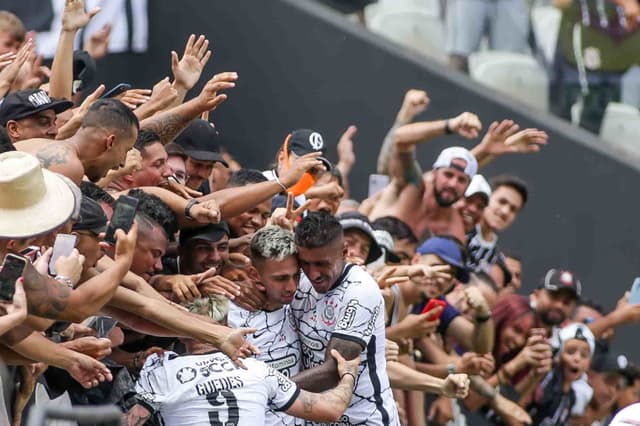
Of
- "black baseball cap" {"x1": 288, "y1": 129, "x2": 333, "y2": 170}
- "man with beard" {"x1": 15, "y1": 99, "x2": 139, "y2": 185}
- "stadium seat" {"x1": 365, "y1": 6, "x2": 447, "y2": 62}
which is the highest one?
"man with beard" {"x1": 15, "y1": 99, "x2": 139, "y2": 185}

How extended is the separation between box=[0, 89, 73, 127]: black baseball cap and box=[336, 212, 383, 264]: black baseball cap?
2026 millimetres

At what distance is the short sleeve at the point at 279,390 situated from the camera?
7.58 metres

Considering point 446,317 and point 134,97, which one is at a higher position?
point 134,97

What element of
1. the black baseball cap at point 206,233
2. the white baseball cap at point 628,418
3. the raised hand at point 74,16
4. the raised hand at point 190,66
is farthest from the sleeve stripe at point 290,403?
the raised hand at point 74,16

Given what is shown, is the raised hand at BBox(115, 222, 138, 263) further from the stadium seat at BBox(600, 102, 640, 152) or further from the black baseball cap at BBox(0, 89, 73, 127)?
the stadium seat at BBox(600, 102, 640, 152)

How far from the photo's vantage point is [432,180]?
38.7 ft

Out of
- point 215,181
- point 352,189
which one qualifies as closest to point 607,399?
point 352,189

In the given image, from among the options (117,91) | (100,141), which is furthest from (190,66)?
(100,141)

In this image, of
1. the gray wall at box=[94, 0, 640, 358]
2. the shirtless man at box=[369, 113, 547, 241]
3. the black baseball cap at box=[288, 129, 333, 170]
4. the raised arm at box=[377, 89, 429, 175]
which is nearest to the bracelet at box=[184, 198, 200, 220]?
the black baseball cap at box=[288, 129, 333, 170]

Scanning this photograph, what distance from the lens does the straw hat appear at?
6.62 m

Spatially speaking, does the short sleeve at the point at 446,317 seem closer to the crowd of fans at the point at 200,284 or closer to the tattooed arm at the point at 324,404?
the crowd of fans at the point at 200,284

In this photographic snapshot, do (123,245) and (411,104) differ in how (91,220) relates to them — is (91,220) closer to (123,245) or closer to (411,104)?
(123,245)

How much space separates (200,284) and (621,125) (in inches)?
282

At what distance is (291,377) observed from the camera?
8.02 metres
